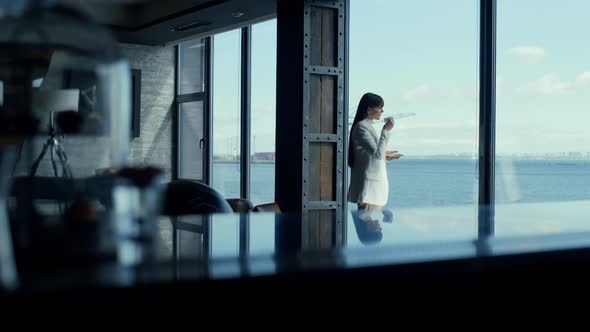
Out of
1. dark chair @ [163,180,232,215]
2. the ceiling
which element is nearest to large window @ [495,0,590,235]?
the ceiling

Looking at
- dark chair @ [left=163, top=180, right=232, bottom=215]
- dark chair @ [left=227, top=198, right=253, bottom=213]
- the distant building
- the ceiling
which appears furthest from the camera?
the distant building

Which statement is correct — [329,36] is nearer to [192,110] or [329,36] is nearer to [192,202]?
[192,110]

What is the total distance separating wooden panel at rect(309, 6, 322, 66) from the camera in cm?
509

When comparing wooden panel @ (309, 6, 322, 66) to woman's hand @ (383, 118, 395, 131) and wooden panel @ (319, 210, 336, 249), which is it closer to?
woman's hand @ (383, 118, 395, 131)

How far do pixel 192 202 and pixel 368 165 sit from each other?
3.68 metres

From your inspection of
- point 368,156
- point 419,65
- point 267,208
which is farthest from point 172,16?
point 419,65

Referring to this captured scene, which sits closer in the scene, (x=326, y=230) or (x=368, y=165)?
(x=326, y=230)

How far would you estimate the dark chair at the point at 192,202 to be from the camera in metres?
1.47

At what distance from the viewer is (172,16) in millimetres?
6516

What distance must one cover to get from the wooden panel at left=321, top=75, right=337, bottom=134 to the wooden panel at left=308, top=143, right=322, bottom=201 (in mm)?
153

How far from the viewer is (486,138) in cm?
432

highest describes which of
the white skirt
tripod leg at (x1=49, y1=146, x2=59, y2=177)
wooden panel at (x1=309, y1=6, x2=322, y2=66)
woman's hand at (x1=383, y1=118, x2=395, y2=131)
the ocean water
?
wooden panel at (x1=309, y1=6, x2=322, y2=66)

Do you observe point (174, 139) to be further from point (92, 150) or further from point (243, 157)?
point (92, 150)

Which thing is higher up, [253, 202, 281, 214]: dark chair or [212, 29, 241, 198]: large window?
→ [212, 29, 241, 198]: large window
